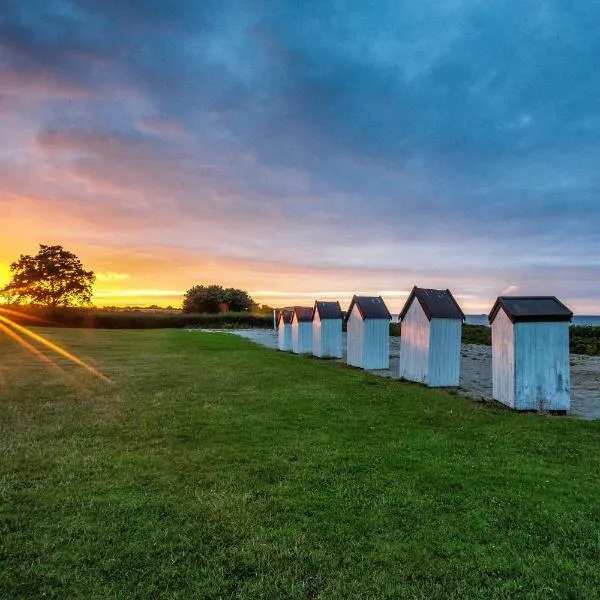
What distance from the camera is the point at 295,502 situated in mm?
4988

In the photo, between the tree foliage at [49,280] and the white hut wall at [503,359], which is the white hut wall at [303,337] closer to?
the white hut wall at [503,359]

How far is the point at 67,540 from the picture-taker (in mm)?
4227

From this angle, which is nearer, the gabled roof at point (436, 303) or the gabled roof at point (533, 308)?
the gabled roof at point (533, 308)

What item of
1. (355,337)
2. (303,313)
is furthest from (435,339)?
(303,313)

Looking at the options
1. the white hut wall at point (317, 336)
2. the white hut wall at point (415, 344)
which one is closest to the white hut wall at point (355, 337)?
the white hut wall at point (415, 344)

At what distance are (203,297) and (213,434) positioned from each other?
238 ft

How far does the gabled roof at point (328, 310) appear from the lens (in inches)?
884

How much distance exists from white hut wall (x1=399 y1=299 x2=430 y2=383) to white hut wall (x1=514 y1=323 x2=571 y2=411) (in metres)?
3.45

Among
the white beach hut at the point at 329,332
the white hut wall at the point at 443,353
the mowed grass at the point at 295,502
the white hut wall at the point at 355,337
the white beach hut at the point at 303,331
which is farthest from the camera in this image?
the white beach hut at the point at 303,331

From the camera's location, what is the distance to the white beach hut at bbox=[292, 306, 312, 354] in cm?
2505

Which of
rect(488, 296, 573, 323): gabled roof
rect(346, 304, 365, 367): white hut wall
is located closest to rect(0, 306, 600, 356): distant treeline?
rect(346, 304, 365, 367): white hut wall

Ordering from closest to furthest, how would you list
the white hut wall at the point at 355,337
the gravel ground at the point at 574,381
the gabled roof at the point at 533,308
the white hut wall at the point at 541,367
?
the white hut wall at the point at 541,367
the gabled roof at the point at 533,308
the gravel ground at the point at 574,381
the white hut wall at the point at 355,337

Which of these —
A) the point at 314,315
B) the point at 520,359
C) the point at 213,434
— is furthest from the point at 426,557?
the point at 314,315

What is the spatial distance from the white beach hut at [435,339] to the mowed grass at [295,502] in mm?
3828
